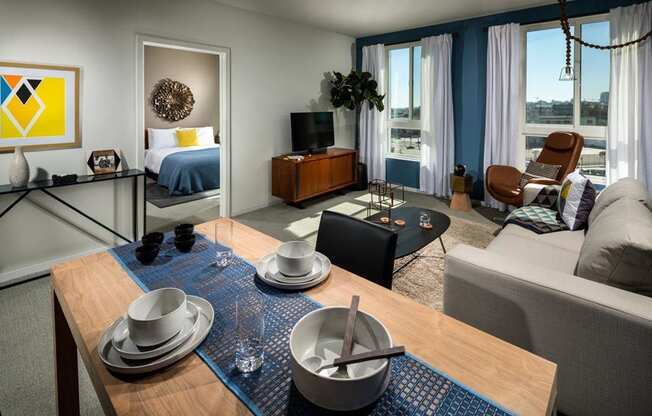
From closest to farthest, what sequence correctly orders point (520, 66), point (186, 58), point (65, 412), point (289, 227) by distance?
point (65, 412)
point (289, 227)
point (520, 66)
point (186, 58)

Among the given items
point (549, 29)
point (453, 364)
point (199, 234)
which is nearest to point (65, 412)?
point (199, 234)

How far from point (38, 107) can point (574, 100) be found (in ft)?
18.4

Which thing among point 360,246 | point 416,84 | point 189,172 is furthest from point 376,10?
point 360,246

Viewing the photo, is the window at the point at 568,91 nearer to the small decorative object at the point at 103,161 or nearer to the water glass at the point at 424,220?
the water glass at the point at 424,220

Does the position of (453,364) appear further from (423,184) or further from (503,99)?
(423,184)

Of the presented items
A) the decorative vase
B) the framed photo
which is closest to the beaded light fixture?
the framed photo

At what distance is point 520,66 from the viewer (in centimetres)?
480

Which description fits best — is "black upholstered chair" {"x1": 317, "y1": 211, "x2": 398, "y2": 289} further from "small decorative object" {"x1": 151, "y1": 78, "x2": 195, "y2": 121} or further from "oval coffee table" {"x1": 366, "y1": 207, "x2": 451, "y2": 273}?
"small decorative object" {"x1": 151, "y1": 78, "x2": 195, "y2": 121}

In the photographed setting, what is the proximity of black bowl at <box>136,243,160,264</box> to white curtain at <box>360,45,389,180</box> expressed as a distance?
5.28 m

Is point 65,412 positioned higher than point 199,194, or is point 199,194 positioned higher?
point 199,194

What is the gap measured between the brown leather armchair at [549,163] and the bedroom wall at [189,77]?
18.5ft

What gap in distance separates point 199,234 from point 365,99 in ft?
16.0

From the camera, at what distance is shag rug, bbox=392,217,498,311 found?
2.76m

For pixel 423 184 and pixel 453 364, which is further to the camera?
pixel 423 184
